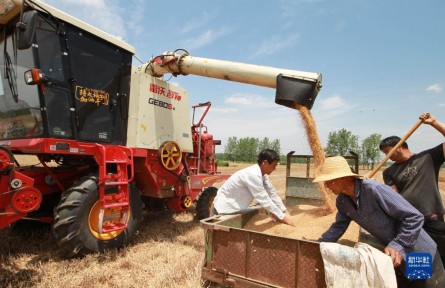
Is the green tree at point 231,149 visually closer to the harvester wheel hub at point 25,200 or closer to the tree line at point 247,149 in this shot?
the tree line at point 247,149

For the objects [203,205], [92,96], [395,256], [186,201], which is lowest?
[203,205]

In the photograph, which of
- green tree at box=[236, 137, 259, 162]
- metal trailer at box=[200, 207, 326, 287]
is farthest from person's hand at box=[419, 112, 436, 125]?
green tree at box=[236, 137, 259, 162]

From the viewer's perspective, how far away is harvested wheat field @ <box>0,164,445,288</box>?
3148mm

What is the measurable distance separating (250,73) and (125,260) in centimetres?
307

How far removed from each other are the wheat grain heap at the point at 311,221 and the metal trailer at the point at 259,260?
1061mm

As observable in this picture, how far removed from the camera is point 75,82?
4012 millimetres

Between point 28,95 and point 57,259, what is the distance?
202 centimetres

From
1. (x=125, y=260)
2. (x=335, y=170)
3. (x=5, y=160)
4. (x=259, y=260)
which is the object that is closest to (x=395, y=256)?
(x=335, y=170)

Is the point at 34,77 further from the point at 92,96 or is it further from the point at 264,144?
the point at 264,144

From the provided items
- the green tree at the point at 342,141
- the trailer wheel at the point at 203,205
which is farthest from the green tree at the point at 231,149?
the trailer wheel at the point at 203,205

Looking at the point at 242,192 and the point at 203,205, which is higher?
the point at 242,192

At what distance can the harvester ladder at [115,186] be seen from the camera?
3.82m

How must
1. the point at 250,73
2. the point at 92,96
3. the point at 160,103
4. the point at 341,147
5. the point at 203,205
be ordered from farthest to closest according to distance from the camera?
1. the point at 341,147
2. the point at 203,205
3. the point at 160,103
4. the point at 250,73
5. the point at 92,96

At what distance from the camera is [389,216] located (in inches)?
85.9
